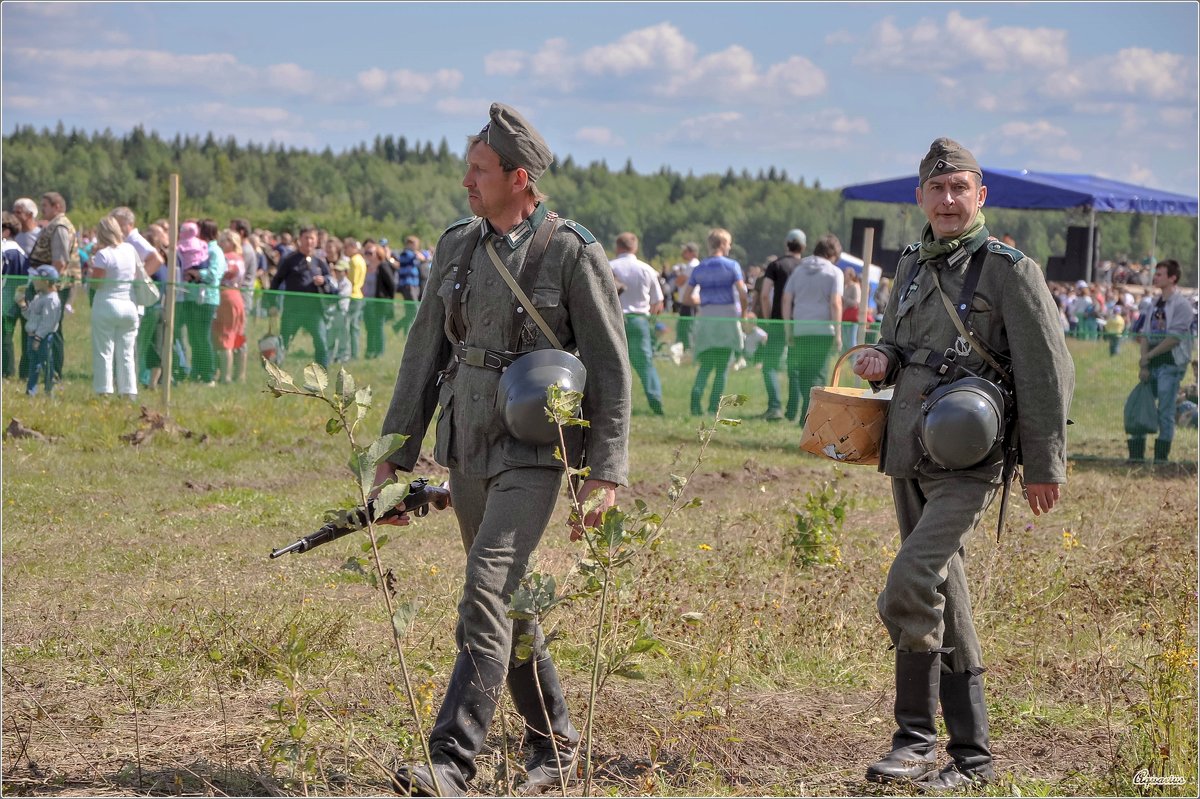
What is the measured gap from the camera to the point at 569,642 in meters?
6.21

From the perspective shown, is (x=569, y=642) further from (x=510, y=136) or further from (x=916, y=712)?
(x=510, y=136)

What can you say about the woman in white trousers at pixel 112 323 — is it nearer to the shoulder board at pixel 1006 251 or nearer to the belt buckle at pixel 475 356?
the belt buckle at pixel 475 356

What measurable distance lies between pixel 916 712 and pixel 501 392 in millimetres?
1771

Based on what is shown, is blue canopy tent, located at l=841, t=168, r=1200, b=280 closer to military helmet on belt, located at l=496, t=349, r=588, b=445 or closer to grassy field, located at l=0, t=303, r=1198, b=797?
grassy field, located at l=0, t=303, r=1198, b=797

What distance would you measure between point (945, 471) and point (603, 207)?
171m

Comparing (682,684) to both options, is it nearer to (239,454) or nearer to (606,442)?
(606,442)

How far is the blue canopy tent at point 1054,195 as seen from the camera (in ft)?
64.5

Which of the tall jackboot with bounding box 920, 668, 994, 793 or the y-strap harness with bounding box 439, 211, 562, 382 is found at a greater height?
the y-strap harness with bounding box 439, 211, 562, 382

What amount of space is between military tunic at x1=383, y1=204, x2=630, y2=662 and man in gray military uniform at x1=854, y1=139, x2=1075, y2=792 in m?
0.91

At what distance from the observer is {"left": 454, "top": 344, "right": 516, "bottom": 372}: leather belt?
441 centimetres

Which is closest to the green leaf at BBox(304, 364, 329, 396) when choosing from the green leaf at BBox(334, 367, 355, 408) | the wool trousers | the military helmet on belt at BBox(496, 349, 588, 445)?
the green leaf at BBox(334, 367, 355, 408)

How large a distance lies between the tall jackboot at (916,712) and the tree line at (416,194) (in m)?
102

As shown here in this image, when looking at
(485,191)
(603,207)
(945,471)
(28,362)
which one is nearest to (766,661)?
(945,471)

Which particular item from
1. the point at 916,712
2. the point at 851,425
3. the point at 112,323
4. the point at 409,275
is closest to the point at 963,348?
the point at 851,425
